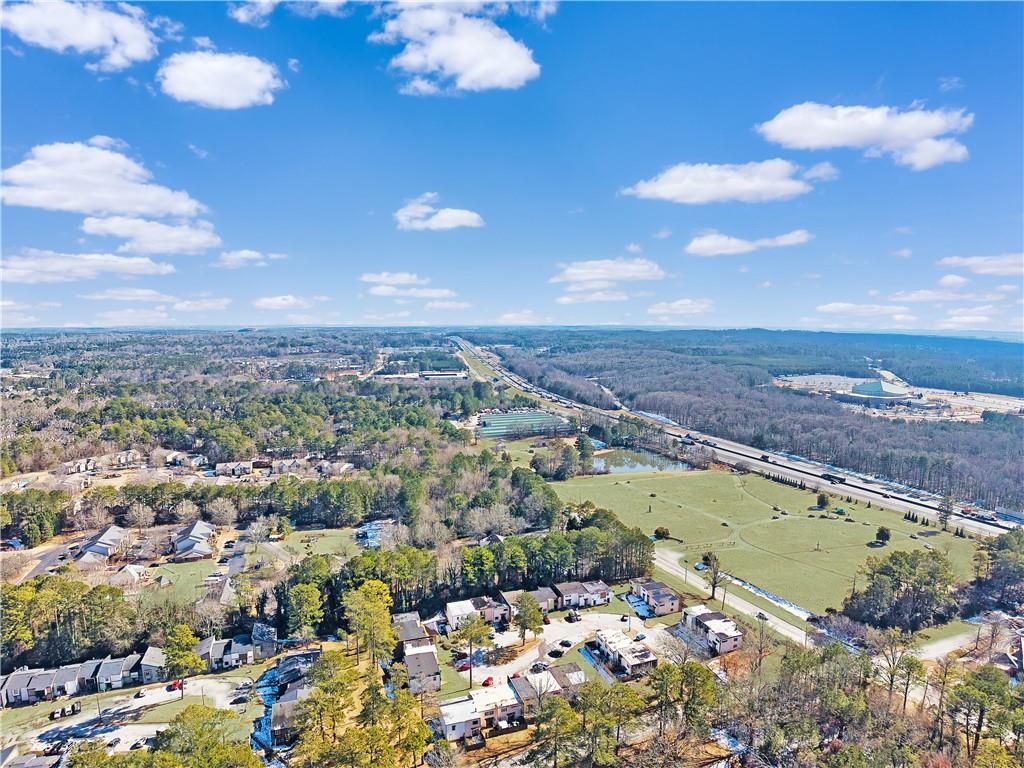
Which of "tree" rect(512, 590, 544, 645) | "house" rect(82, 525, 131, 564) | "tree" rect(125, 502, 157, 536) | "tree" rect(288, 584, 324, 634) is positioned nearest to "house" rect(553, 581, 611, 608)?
"tree" rect(512, 590, 544, 645)

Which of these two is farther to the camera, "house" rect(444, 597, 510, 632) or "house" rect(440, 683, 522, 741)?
"house" rect(444, 597, 510, 632)

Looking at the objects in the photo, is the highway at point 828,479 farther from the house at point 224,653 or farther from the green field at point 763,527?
the house at point 224,653

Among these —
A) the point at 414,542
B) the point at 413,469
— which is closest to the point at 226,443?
the point at 413,469

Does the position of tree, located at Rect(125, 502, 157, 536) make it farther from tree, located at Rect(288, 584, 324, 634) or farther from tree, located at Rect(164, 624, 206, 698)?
tree, located at Rect(288, 584, 324, 634)

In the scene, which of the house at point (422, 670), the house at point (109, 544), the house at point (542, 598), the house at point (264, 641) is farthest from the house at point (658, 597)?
the house at point (109, 544)

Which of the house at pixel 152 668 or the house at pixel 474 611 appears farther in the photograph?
the house at pixel 474 611

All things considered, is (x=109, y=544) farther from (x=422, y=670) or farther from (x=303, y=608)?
(x=422, y=670)
